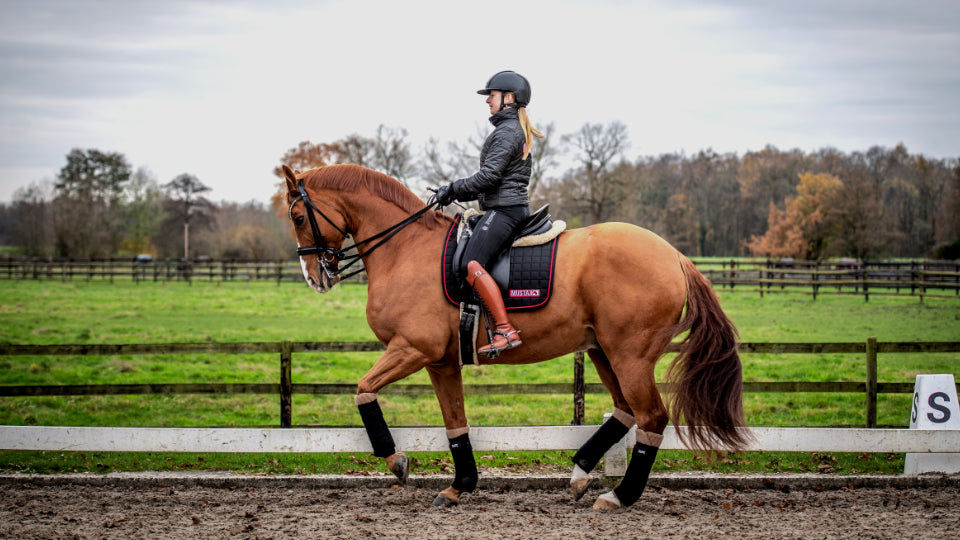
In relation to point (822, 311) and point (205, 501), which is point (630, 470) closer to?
point (205, 501)

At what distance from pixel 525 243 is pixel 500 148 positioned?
0.71 m

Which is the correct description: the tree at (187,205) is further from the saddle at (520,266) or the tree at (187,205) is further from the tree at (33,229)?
the saddle at (520,266)

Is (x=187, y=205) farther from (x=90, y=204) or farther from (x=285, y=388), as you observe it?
(x=285, y=388)

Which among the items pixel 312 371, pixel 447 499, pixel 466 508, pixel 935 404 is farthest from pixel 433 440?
pixel 312 371

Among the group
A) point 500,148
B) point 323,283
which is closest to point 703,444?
point 500,148

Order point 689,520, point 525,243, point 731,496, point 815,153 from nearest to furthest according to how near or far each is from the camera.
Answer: point 689,520
point 525,243
point 731,496
point 815,153

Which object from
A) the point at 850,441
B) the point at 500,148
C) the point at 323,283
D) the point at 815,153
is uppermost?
the point at 815,153

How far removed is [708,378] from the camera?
501 cm

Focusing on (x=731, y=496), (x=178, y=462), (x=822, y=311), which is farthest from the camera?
(x=822, y=311)

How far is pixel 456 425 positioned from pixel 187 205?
57614 mm

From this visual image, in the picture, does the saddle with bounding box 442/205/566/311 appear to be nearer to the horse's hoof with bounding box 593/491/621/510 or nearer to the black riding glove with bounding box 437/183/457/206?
the black riding glove with bounding box 437/183/457/206

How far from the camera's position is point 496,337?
4.75 m

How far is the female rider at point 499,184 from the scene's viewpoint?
15.8 feet

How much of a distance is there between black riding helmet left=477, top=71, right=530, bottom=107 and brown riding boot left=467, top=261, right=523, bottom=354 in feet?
4.25
